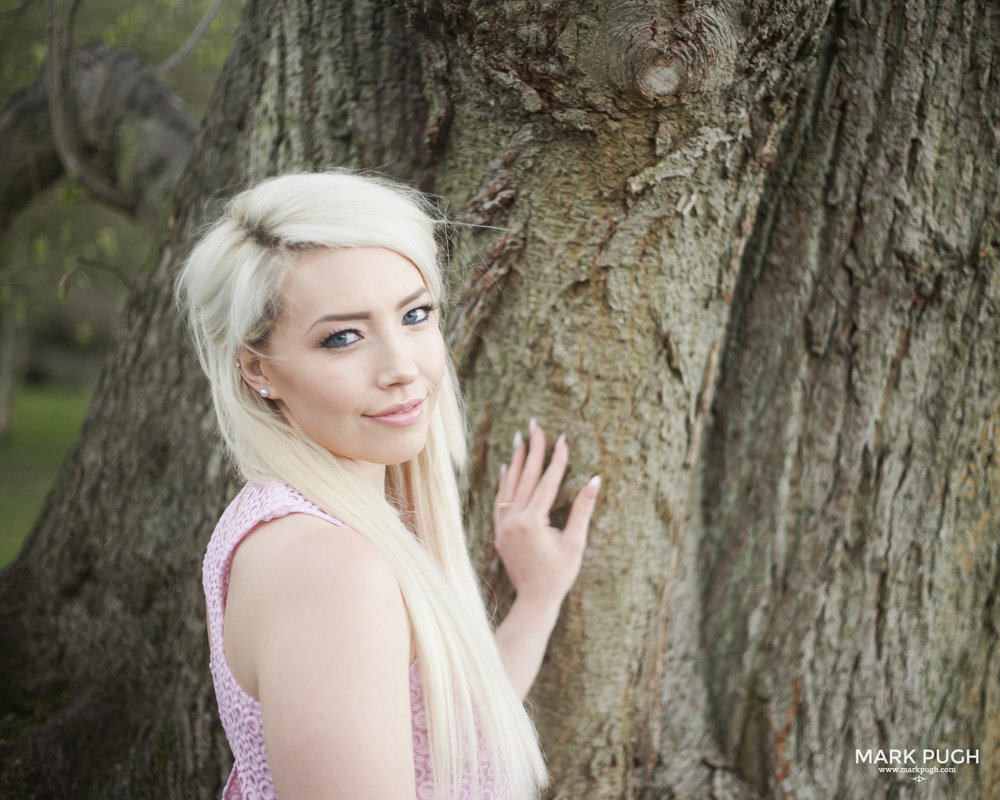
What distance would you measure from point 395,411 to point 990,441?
5.83 feet

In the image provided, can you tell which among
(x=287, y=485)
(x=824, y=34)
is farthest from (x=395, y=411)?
(x=824, y=34)

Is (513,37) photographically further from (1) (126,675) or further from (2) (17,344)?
(2) (17,344)

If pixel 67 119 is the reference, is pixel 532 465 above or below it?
below

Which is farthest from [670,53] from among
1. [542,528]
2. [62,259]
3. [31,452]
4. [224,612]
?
[31,452]

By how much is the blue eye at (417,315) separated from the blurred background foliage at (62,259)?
159 cm

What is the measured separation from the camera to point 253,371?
5.49 feet

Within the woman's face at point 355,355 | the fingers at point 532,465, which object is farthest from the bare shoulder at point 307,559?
the fingers at point 532,465

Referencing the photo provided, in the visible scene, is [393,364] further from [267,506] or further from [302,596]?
[302,596]

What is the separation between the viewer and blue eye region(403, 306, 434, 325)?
1670mm

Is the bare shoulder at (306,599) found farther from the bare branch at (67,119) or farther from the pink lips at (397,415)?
the bare branch at (67,119)

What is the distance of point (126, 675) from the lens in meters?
2.55

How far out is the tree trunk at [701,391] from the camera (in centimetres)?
197

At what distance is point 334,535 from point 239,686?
0.35m

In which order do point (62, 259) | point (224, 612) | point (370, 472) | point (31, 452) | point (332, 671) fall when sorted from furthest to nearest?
point (31, 452)
point (62, 259)
point (370, 472)
point (224, 612)
point (332, 671)
